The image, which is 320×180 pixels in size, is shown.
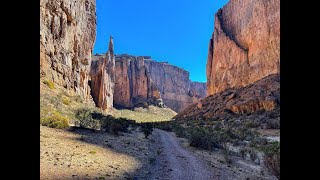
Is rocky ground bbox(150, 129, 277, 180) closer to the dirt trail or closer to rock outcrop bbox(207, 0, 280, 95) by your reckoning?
the dirt trail

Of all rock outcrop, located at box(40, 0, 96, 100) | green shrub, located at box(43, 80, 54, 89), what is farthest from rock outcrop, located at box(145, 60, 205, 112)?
green shrub, located at box(43, 80, 54, 89)

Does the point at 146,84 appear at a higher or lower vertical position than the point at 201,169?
higher

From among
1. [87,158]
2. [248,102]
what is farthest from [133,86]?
[87,158]

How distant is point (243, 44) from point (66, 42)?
38.7 metres

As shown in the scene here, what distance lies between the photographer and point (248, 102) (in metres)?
36.0

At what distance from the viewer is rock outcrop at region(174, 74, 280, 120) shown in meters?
33.4

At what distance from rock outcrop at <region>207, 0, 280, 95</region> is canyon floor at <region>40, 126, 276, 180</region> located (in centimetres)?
3724

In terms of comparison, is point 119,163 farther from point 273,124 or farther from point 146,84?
point 146,84

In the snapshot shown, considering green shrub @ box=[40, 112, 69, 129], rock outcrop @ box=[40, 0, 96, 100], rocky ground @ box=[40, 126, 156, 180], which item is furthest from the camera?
rock outcrop @ box=[40, 0, 96, 100]

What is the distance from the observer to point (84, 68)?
118 feet
